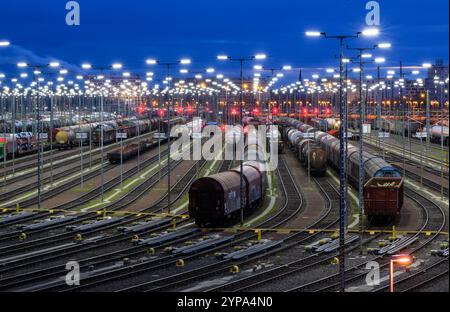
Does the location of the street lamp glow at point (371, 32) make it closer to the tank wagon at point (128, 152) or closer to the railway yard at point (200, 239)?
the railway yard at point (200, 239)

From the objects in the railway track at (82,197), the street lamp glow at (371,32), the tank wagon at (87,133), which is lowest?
the railway track at (82,197)

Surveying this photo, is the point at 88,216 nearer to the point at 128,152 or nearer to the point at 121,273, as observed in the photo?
the point at 121,273

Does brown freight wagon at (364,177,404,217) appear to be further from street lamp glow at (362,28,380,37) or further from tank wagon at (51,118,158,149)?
tank wagon at (51,118,158,149)

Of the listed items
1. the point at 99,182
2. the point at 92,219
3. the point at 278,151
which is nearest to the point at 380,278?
the point at 92,219

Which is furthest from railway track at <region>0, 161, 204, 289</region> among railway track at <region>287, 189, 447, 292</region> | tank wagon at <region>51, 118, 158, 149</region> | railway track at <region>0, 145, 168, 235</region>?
tank wagon at <region>51, 118, 158, 149</region>

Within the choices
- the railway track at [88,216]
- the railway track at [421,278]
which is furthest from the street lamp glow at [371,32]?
the railway track at [88,216]

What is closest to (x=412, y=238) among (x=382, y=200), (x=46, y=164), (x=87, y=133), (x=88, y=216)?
(x=382, y=200)

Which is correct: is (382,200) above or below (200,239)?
above

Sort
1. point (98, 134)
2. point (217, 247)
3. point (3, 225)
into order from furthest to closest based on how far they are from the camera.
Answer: point (98, 134) → point (3, 225) → point (217, 247)

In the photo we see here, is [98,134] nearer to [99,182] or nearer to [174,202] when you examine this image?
[99,182]

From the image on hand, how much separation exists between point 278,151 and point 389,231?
4824 cm

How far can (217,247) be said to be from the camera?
3481cm

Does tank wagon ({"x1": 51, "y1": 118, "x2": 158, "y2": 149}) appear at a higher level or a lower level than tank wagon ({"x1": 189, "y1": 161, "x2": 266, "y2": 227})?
higher

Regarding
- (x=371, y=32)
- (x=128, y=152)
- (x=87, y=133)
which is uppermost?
(x=371, y=32)
